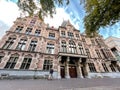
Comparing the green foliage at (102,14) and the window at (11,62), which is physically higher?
the green foliage at (102,14)

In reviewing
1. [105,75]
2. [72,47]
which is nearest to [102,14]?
[72,47]

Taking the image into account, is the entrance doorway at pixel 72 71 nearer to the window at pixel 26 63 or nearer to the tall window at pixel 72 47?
the tall window at pixel 72 47

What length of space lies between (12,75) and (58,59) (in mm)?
7542

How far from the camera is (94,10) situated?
24.1ft

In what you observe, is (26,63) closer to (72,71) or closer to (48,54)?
(48,54)

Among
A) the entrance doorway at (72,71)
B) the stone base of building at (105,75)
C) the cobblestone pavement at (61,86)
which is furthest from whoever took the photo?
the stone base of building at (105,75)

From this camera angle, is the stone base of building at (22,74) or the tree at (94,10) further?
the stone base of building at (22,74)

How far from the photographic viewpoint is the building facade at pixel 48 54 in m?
13.4

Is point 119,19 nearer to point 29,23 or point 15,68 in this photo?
point 15,68

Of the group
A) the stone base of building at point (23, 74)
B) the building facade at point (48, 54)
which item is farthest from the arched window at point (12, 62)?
the stone base of building at point (23, 74)

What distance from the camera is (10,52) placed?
13844 mm

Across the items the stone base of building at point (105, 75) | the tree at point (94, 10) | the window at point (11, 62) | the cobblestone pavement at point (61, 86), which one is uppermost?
the tree at point (94, 10)

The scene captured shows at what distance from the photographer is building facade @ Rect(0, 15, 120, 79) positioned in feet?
44.0

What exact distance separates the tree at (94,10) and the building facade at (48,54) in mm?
8580
